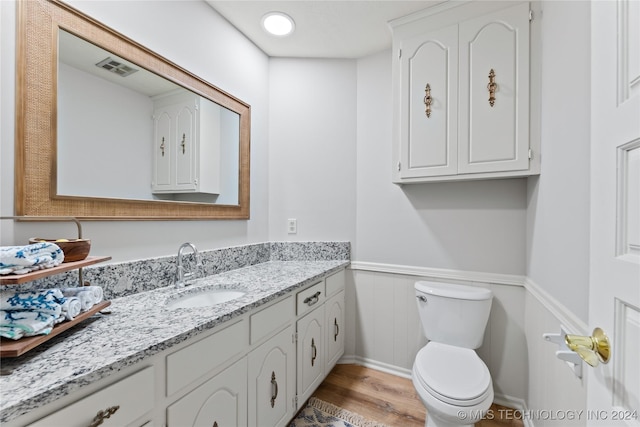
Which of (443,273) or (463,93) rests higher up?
(463,93)

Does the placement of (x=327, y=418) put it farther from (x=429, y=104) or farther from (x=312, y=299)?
(x=429, y=104)

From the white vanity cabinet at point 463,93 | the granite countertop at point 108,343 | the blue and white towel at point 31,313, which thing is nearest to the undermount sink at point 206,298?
the granite countertop at point 108,343

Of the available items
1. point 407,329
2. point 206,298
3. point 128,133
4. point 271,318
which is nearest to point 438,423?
point 407,329

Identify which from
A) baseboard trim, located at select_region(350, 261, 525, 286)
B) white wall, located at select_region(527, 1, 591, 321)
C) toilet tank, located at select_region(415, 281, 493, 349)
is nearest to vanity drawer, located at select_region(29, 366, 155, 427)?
white wall, located at select_region(527, 1, 591, 321)

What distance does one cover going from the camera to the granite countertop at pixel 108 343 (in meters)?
0.56

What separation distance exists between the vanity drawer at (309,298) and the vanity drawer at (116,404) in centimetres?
82

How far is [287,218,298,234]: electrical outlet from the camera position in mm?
2205

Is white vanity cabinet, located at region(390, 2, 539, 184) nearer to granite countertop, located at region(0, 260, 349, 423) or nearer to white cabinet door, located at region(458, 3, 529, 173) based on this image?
white cabinet door, located at region(458, 3, 529, 173)

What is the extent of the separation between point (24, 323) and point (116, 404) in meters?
0.30

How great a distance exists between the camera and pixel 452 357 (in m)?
1.48

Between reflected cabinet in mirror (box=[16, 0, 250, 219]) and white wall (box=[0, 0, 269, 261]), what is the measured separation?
35 mm

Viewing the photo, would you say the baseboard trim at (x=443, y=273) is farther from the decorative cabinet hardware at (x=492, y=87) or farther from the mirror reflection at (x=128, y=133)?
the mirror reflection at (x=128, y=133)

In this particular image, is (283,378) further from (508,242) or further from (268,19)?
(268,19)

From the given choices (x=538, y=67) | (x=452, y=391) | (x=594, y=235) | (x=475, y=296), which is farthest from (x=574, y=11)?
(x=452, y=391)
